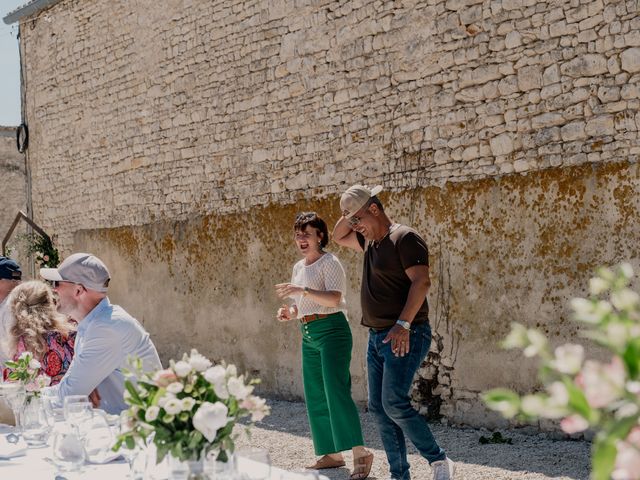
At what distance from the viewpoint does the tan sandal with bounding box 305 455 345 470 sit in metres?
5.85

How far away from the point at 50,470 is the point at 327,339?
2638 millimetres

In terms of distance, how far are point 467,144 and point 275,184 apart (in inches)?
96.9

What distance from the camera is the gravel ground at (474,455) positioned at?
5.61 meters

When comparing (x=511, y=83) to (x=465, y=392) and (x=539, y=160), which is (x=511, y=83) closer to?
(x=539, y=160)

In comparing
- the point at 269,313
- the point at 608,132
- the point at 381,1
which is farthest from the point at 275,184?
the point at 608,132

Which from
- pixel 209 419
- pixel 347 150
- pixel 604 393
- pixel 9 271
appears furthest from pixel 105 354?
pixel 347 150

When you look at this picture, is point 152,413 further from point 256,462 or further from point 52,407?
point 52,407

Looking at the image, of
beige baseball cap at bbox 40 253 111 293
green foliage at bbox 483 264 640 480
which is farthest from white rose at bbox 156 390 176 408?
beige baseball cap at bbox 40 253 111 293

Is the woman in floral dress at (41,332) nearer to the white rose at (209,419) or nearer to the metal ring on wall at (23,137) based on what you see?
the white rose at (209,419)

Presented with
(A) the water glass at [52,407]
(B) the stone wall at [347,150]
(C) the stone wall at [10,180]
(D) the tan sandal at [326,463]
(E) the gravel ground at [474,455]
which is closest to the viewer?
(A) the water glass at [52,407]

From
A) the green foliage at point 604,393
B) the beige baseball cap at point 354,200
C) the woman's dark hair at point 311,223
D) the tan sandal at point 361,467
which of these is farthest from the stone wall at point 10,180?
the green foliage at point 604,393

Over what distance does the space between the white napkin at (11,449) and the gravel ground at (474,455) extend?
2571mm

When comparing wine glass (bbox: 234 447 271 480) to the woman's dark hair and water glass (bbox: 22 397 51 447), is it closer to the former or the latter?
water glass (bbox: 22 397 51 447)

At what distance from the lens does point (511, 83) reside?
21.8ft
